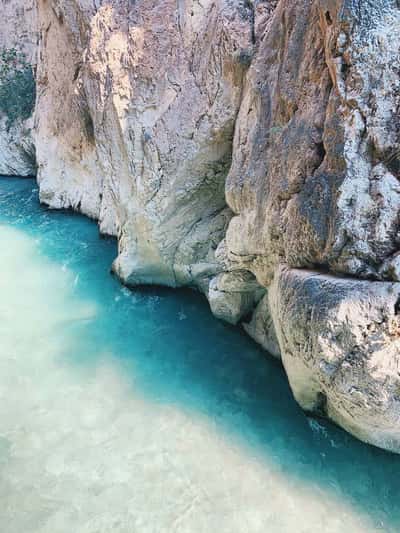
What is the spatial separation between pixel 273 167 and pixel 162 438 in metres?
3.03

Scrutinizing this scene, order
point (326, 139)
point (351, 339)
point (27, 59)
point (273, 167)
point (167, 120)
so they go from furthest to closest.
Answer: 1. point (27, 59)
2. point (167, 120)
3. point (273, 167)
4. point (326, 139)
5. point (351, 339)

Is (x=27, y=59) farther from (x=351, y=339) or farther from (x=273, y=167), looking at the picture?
(x=351, y=339)

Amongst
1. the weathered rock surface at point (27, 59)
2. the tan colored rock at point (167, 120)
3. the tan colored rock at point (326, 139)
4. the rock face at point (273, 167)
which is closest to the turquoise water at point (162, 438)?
the rock face at point (273, 167)

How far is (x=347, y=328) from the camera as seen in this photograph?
9.47 ft

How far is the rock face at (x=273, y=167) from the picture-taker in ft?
9.22

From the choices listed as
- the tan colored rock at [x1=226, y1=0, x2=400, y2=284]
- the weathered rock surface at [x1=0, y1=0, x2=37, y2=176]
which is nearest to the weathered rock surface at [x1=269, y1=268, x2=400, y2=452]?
the tan colored rock at [x1=226, y1=0, x2=400, y2=284]

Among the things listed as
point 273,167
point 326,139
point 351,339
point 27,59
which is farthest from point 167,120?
point 27,59

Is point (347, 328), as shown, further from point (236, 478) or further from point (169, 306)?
point (169, 306)

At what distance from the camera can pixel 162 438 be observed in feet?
13.0

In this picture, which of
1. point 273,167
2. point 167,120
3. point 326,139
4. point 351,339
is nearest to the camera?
point 351,339

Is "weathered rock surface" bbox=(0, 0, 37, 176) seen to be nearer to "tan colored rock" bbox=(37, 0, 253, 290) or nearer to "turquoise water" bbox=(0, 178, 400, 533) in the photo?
"tan colored rock" bbox=(37, 0, 253, 290)

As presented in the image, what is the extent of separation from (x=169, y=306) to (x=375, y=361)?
410 cm

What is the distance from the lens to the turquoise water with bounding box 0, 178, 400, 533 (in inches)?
128

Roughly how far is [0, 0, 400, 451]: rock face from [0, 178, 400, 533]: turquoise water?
440 millimetres
